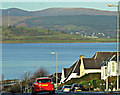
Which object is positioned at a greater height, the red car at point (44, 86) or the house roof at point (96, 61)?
the red car at point (44, 86)

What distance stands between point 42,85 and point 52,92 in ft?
3.05

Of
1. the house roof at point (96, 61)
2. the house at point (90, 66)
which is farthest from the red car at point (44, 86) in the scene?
the house roof at point (96, 61)

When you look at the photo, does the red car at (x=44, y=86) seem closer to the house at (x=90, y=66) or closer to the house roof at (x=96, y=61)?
the house at (x=90, y=66)

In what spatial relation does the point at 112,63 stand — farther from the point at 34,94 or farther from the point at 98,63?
the point at 34,94

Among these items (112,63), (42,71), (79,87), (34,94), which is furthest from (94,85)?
(42,71)

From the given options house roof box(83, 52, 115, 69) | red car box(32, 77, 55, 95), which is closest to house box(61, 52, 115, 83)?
house roof box(83, 52, 115, 69)

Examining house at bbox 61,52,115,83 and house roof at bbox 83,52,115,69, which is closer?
house at bbox 61,52,115,83

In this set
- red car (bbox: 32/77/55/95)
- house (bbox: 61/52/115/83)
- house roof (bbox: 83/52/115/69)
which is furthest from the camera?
house roof (bbox: 83/52/115/69)

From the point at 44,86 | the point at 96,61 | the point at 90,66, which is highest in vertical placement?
the point at 44,86

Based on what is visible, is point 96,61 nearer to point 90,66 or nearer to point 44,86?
point 90,66

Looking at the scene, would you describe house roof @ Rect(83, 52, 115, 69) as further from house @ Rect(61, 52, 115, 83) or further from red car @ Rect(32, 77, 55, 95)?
red car @ Rect(32, 77, 55, 95)

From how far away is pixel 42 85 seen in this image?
97.6 ft

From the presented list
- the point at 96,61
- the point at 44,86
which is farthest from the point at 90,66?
the point at 44,86

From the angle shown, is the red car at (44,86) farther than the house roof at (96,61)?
No
